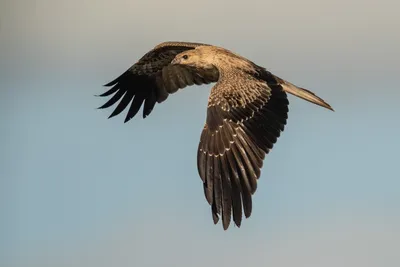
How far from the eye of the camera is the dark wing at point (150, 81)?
26.0 metres

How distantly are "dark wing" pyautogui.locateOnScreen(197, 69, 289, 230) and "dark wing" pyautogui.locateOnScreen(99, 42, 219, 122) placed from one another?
3.52 metres

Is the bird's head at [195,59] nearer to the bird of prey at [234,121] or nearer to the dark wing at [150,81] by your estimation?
the bird of prey at [234,121]

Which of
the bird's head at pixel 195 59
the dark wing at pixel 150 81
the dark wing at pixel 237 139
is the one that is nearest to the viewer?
the dark wing at pixel 237 139

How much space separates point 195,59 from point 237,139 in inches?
148

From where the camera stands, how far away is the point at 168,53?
2619cm

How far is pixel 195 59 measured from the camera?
2480 centimetres

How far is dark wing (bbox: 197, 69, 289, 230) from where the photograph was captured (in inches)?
808

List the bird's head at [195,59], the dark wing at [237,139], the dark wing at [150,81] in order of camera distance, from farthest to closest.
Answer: the dark wing at [150,81], the bird's head at [195,59], the dark wing at [237,139]

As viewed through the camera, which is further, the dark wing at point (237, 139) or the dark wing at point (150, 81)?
the dark wing at point (150, 81)

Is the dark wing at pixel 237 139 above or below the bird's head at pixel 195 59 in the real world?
below

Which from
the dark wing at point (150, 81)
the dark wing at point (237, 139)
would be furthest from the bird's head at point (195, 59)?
the dark wing at point (237, 139)

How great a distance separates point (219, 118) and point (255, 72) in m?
1.79

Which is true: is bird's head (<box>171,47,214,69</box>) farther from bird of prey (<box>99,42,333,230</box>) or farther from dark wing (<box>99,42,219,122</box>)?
dark wing (<box>99,42,219,122</box>)

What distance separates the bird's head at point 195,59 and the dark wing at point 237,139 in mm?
1992
